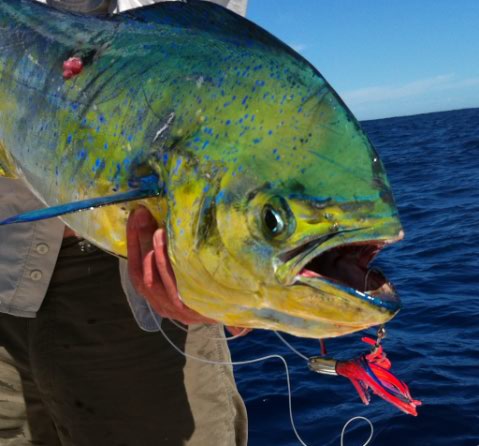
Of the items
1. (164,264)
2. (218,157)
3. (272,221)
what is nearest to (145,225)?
(164,264)

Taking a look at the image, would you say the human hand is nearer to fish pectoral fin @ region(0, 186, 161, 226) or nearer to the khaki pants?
fish pectoral fin @ region(0, 186, 161, 226)

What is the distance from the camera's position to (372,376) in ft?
10.1

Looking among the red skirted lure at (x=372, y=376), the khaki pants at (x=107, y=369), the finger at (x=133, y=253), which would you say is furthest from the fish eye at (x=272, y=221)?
the red skirted lure at (x=372, y=376)

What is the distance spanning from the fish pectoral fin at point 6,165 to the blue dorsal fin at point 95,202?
0.65 metres

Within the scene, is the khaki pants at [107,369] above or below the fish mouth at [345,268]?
below

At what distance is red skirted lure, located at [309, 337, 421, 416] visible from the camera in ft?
10.0

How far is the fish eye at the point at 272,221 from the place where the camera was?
149 centimetres

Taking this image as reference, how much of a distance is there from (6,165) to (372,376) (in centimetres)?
191

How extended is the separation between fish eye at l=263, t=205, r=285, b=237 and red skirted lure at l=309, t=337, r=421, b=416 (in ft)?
5.39

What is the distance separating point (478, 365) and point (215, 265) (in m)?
4.88

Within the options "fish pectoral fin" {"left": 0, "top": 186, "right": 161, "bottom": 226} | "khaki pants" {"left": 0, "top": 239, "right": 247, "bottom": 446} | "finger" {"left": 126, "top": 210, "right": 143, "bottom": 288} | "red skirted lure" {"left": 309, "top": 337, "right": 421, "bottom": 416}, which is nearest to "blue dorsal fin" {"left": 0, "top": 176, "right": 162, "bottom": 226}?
"fish pectoral fin" {"left": 0, "top": 186, "right": 161, "bottom": 226}

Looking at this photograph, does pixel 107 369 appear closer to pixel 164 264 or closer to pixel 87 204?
pixel 164 264

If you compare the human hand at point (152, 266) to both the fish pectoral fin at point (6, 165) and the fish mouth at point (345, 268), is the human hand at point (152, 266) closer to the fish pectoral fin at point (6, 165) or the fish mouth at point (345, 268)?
the fish mouth at point (345, 268)

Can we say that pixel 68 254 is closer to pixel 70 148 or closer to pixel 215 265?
pixel 70 148
